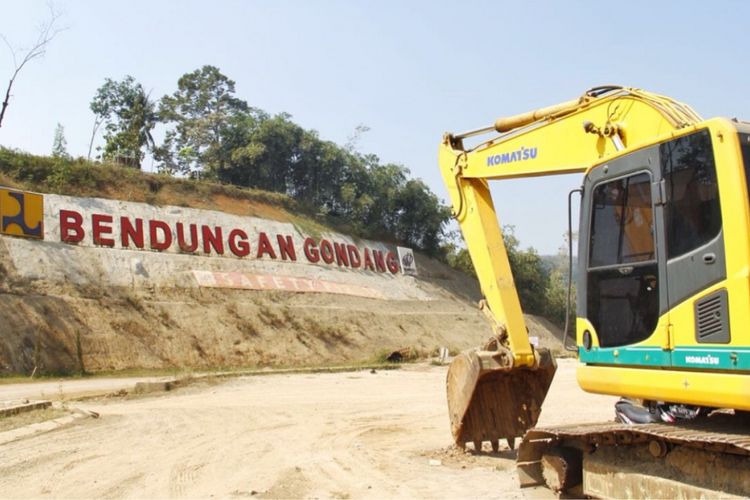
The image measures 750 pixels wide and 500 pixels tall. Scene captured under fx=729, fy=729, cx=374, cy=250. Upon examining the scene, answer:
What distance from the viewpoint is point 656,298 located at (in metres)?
5.91

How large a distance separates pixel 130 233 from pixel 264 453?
91.2 feet

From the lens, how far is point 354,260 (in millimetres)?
46844

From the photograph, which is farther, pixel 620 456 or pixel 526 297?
pixel 526 297

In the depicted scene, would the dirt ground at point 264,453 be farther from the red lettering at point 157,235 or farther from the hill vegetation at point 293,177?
the hill vegetation at point 293,177

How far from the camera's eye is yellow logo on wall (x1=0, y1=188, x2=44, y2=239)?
1220 inches

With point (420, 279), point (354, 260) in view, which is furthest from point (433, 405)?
point (420, 279)

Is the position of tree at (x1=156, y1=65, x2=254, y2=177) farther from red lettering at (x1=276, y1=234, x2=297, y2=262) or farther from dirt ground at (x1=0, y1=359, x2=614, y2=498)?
dirt ground at (x1=0, y1=359, x2=614, y2=498)

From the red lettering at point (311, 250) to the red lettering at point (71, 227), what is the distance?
13.7 meters

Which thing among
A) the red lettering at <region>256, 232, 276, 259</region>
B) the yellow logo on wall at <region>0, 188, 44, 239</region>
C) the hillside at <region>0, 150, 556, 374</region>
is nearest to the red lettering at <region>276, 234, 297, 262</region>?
the hillside at <region>0, 150, 556, 374</region>

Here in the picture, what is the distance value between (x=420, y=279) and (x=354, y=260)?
5.75 meters

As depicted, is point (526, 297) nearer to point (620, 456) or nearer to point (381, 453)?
point (381, 453)

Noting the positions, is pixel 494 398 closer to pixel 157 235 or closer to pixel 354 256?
pixel 157 235

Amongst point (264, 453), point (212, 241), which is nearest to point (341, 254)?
point (212, 241)

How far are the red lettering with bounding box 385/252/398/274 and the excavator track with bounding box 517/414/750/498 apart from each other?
138ft
